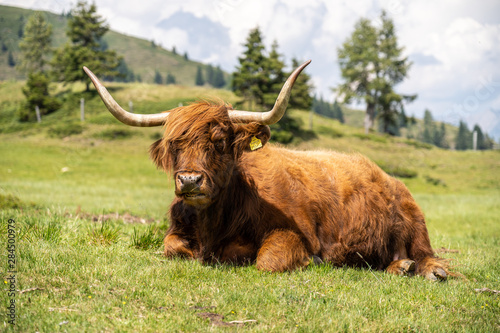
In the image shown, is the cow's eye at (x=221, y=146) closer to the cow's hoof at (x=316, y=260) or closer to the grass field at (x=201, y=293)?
the grass field at (x=201, y=293)

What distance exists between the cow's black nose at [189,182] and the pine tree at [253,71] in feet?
118

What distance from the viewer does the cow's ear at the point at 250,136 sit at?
201 inches

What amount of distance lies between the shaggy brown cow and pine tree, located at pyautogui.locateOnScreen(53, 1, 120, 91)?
47.0 m

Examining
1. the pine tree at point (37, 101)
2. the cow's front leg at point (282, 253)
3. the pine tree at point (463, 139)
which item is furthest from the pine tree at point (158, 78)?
the cow's front leg at point (282, 253)

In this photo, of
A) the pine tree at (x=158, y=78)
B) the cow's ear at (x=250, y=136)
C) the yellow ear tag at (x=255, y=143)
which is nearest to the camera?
the cow's ear at (x=250, y=136)

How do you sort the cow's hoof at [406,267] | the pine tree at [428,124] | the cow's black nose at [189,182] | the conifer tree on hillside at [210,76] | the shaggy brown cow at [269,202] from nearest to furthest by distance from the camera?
the cow's black nose at [189,182] < the shaggy brown cow at [269,202] < the cow's hoof at [406,267] < the pine tree at [428,124] < the conifer tree on hillside at [210,76]

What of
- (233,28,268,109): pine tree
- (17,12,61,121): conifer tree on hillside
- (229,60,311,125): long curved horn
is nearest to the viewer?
(229,60,311,125): long curved horn

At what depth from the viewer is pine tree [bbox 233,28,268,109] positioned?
131 ft

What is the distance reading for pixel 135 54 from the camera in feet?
578

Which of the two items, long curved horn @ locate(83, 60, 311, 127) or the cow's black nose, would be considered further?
long curved horn @ locate(83, 60, 311, 127)

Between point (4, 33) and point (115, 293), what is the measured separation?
467ft

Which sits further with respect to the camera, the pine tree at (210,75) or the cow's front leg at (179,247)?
the pine tree at (210,75)

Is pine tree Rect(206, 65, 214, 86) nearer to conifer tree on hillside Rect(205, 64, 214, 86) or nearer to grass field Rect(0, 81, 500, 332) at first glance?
conifer tree on hillside Rect(205, 64, 214, 86)

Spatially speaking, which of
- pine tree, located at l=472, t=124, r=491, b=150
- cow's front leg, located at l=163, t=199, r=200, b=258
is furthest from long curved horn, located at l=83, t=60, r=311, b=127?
pine tree, located at l=472, t=124, r=491, b=150
